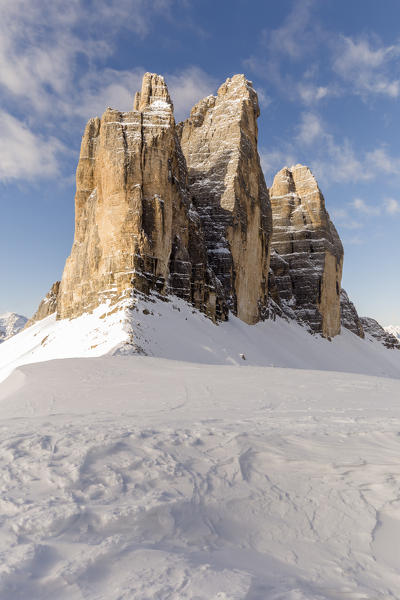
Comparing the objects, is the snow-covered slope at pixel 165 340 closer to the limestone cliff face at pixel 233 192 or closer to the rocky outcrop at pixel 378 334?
the limestone cliff face at pixel 233 192

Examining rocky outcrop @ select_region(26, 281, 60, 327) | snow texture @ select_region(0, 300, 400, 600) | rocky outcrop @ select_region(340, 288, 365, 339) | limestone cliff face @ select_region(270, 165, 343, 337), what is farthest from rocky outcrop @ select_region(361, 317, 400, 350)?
snow texture @ select_region(0, 300, 400, 600)

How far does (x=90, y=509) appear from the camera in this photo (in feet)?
9.15

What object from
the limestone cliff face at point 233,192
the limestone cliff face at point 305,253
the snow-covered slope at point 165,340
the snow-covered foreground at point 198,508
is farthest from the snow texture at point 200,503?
the limestone cliff face at point 305,253

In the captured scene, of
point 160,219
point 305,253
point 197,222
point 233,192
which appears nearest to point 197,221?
point 197,222

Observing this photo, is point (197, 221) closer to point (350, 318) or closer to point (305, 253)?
point (305, 253)

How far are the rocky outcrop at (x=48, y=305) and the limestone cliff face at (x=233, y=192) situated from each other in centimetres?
2120

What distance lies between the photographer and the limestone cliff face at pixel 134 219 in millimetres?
28672

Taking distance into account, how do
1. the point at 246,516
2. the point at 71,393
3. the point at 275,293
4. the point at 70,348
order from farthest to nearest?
the point at 275,293 → the point at 70,348 → the point at 71,393 → the point at 246,516

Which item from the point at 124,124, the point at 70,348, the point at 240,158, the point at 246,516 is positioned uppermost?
the point at 240,158

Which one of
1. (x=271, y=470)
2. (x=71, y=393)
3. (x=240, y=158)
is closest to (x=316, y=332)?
(x=240, y=158)

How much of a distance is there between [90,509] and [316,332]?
55.1 meters

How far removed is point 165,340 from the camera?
2436cm

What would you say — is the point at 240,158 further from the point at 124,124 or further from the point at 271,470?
the point at 271,470

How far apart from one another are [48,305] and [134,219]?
24534 mm
